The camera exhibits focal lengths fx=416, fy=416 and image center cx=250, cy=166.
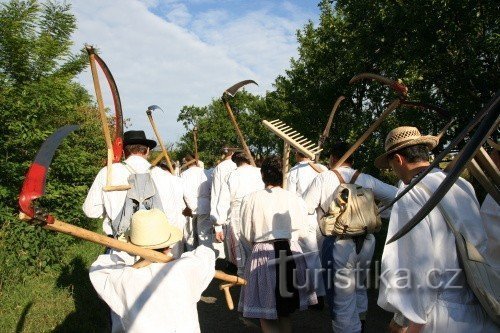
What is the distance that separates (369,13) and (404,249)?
7338 millimetres

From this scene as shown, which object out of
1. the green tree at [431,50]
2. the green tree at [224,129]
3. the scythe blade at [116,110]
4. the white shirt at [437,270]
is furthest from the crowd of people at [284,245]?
the green tree at [224,129]

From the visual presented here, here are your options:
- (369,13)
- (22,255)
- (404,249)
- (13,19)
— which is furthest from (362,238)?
(369,13)

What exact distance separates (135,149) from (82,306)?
6.75 feet

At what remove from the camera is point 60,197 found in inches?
263

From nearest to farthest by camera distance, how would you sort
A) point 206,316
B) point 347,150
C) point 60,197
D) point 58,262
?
point 347,150
point 206,316
point 58,262
point 60,197

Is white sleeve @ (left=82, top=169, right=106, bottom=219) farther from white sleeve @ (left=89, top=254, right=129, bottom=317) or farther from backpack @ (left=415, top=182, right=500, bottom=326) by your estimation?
backpack @ (left=415, top=182, right=500, bottom=326)

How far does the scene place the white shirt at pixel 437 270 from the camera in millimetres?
1963

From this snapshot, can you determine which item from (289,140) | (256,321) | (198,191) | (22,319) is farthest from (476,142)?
(198,191)

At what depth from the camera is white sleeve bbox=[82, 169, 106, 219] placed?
3.96 m

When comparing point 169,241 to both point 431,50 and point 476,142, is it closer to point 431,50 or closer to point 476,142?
point 476,142

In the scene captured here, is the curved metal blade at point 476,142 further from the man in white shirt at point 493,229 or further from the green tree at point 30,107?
the green tree at point 30,107

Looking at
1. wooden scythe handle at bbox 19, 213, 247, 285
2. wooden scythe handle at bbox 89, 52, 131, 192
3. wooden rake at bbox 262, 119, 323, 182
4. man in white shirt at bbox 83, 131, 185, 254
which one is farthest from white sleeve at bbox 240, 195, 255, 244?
wooden scythe handle at bbox 19, 213, 247, 285

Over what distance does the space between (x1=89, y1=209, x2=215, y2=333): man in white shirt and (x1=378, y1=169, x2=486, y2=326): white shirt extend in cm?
114

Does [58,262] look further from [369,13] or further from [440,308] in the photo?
[369,13]
